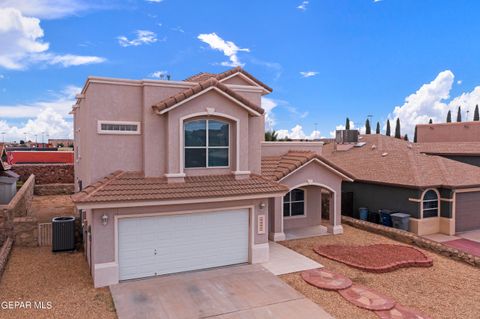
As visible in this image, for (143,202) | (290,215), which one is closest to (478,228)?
(290,215)

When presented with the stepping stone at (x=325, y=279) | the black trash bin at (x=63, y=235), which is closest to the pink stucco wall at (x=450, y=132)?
the stepping stone at (x=325, y=279)

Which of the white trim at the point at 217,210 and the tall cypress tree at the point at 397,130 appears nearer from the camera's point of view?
the white trim at the point at 217,210

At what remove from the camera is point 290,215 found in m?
18.2

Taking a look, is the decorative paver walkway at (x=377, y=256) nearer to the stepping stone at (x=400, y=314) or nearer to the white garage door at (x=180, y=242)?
the stepping stone at (x=400, y=314)

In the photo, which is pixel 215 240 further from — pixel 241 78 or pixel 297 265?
pixel 241 78

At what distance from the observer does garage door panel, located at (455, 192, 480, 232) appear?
65.0 feet

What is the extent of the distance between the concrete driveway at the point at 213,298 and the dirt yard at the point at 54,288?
1.90ft

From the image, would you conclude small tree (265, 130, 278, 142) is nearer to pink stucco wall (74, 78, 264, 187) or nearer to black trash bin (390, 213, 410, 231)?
black trash bin (390, 213, 410, 231)

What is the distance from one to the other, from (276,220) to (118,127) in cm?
811

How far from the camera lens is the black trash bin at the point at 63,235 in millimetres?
13906

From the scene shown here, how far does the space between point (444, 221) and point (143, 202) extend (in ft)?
55.4

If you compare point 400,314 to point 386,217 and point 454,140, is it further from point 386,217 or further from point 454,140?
point 454,140

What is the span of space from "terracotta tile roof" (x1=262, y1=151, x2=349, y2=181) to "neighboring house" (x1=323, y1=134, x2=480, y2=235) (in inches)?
189

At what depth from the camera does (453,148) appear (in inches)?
1128
